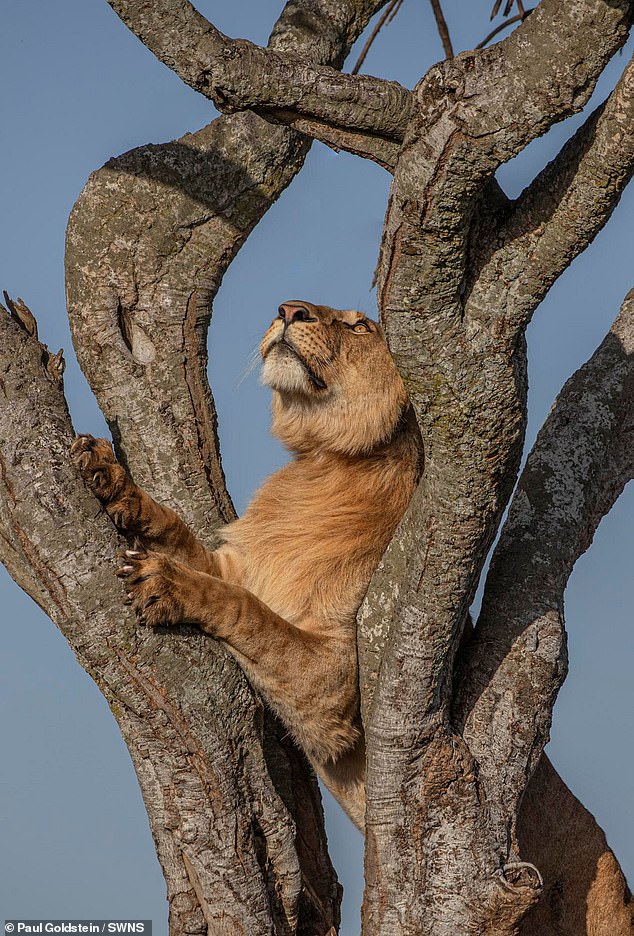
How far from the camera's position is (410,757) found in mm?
3996

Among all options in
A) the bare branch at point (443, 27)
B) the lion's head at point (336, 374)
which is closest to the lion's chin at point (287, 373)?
the lion's head at point (336, 374)

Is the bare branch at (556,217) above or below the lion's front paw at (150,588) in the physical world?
above

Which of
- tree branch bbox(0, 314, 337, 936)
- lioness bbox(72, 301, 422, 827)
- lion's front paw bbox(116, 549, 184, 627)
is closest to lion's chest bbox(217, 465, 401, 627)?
lioness bbox(72, 301, 422, 827)

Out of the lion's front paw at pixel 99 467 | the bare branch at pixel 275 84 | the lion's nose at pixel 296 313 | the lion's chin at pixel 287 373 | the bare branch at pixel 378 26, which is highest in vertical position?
the bare branch at pixel 378 26

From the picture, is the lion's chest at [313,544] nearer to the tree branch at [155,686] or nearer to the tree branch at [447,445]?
the tree branch at [447,445]

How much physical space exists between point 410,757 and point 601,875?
1561 mm

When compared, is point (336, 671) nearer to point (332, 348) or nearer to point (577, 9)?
point (332, 348)

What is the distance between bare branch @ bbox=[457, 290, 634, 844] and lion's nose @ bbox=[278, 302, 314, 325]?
1183 millimetres

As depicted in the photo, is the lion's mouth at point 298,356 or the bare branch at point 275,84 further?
the lion's mouth at point 298,356

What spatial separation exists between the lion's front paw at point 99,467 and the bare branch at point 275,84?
126cm

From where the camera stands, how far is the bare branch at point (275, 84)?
3301mm

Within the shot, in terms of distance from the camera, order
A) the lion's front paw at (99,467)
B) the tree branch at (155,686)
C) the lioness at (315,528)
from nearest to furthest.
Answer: the tree branch at (155,686), the lion's front paw at (99,467), the lioness at (315,528)

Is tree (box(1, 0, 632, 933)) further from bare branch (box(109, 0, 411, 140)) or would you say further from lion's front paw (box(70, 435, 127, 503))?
lion's front paw (box(70, 435, 127, 503))

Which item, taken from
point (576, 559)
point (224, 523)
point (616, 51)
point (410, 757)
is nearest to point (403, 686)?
point (410, 757)
